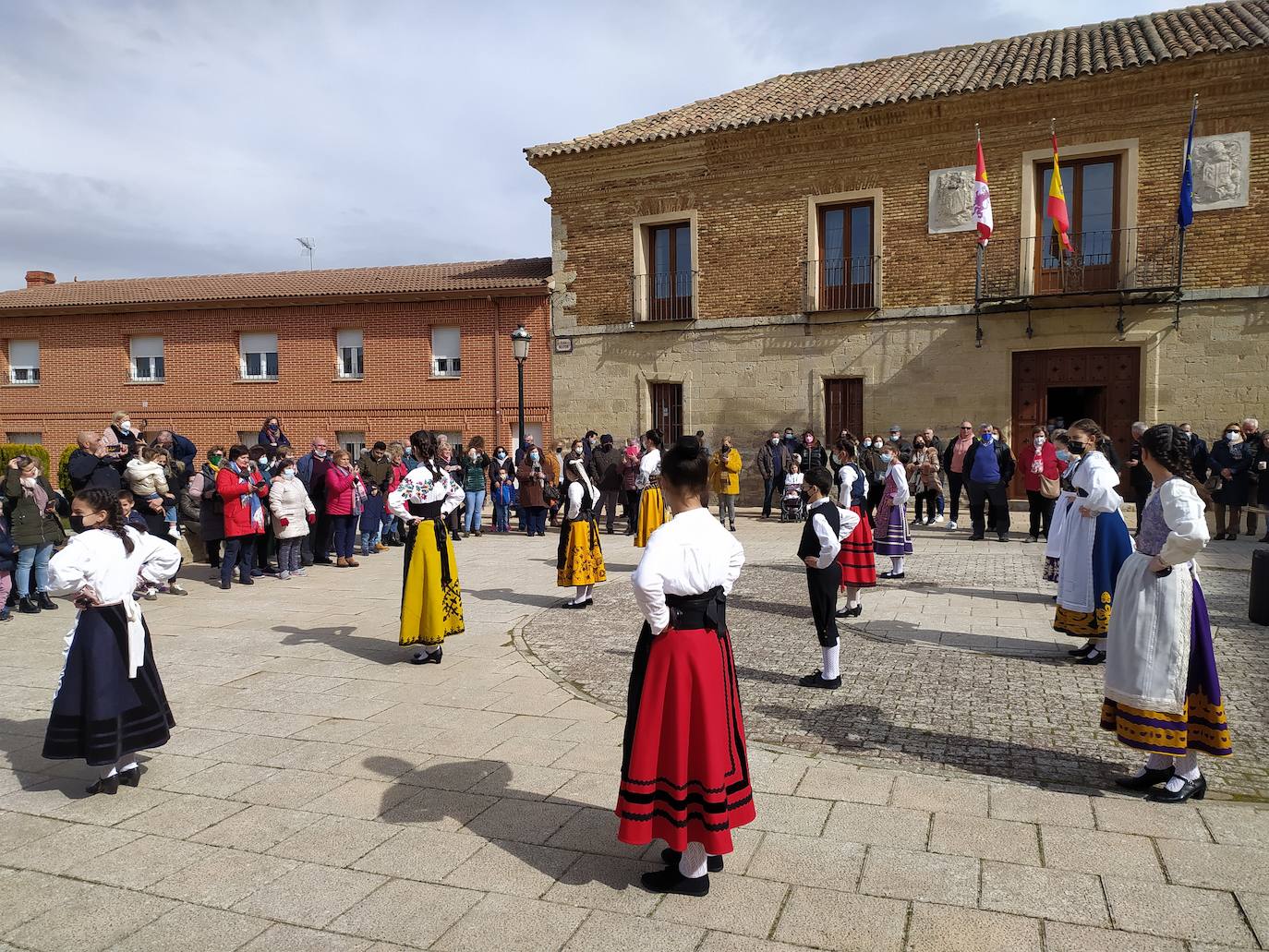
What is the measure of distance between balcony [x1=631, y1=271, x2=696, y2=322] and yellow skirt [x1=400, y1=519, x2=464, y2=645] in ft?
43.2

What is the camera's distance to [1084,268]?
16047 millimetres

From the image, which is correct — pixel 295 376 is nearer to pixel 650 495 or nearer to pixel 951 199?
pixel 650 495

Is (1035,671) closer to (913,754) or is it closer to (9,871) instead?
(913,754)

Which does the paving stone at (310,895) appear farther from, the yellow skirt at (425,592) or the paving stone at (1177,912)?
the yellow skirt at (425,592)

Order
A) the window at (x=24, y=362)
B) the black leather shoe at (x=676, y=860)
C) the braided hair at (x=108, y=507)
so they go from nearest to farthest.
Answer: the black leather shoe at (x=676, y=860), the braided hair at (x=108, y=507), the window at (x=24, y=362)

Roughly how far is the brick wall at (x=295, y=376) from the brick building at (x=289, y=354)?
0.03m

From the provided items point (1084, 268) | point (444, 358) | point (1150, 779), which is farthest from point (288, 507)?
point (1084, 268)

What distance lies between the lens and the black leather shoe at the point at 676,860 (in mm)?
3400

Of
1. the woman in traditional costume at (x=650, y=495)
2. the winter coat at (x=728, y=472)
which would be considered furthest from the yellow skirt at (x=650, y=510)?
the winter coat at (x=728, y=472)

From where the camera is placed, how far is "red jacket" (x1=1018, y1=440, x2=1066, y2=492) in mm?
12406

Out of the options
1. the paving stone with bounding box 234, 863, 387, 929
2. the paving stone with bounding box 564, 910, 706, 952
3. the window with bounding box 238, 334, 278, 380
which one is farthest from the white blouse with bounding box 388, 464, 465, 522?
the window with bounding box 238, 334, 278, 380

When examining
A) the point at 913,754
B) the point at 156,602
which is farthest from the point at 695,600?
the point at 156,602

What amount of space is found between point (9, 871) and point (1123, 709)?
5.10 m

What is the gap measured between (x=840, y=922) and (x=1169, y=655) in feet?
7.36
